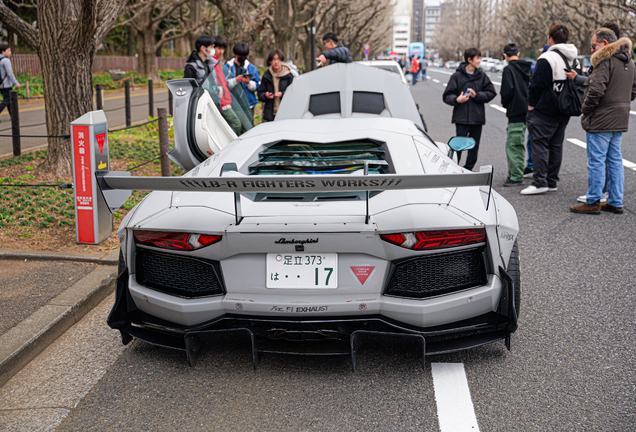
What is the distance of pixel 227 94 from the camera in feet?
23.7

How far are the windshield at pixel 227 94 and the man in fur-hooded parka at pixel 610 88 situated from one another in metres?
3.79

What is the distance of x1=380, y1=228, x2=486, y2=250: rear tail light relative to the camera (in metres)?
2.92

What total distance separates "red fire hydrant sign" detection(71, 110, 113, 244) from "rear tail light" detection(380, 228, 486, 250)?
3.14 m

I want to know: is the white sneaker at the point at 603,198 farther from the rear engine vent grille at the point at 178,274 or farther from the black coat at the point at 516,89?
the rear engine vent grille at the point at 178,274

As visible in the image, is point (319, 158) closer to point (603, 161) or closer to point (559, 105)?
point (603, 161)

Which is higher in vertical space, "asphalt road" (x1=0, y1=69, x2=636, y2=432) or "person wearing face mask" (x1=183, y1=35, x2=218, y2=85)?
"person wearing face mask" (x1=183, y1=35, x2=218, y2=85)

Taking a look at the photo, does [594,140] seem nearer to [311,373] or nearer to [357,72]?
[357,72]

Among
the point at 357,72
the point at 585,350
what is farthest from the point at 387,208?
the point at 357,72

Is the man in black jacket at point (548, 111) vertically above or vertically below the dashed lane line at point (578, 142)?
above

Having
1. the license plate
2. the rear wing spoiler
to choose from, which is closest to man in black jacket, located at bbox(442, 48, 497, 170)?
the rear wing spoiler

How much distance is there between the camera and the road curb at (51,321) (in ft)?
11.0

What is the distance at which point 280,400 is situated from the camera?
2988 mm

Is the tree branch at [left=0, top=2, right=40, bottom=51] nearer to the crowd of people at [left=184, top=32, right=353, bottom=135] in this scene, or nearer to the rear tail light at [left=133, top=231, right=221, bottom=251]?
the crowd of people at [left=184, top=32, right=353, bottom=135]

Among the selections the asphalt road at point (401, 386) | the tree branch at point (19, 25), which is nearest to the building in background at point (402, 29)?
the tree branch at point (19, 25)
